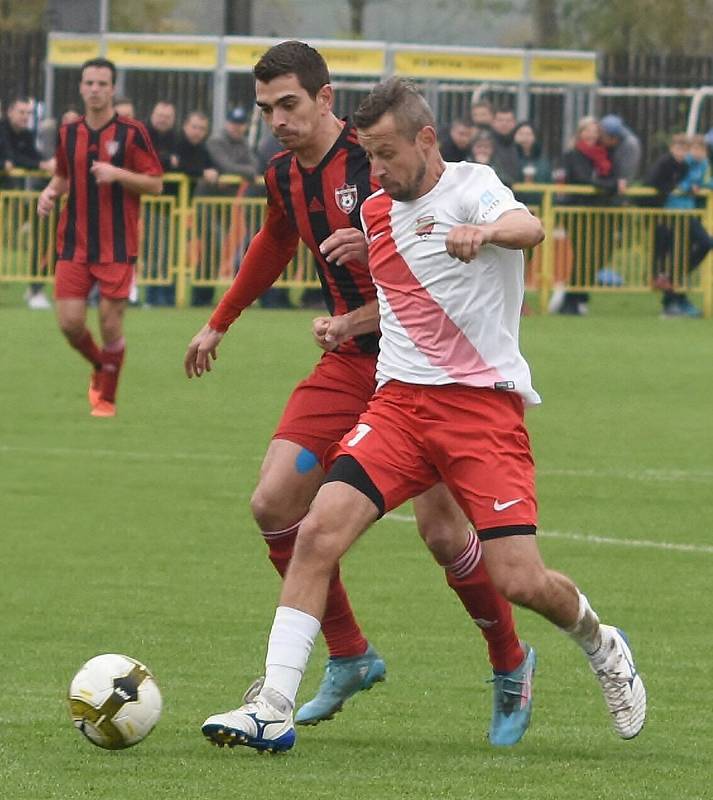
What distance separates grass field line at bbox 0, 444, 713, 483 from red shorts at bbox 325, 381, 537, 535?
20.5 ft

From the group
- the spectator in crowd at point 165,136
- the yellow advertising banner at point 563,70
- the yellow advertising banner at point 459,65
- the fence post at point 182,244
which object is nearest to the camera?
the spectator in crowd at point 165,136

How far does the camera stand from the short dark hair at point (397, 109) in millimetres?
6289

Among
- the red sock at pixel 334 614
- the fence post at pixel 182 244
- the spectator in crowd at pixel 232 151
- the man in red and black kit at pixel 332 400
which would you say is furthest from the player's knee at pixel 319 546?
the spectator in crowd at pixel 232 151

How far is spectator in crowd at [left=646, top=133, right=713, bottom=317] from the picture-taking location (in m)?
24.2

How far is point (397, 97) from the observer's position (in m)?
6.32

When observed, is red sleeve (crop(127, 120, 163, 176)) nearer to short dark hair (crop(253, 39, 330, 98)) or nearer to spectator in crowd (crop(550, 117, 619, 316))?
short dark hair (crop(253, 39, 330, 98))

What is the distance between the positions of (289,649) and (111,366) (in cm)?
912

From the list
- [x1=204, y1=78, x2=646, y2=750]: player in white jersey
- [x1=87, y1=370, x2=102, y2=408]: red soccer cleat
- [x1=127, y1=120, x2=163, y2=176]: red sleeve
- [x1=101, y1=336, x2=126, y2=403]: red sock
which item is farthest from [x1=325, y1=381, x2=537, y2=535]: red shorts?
[x1=87, y1=370, x2=102, y2=408]: red soccer cleat

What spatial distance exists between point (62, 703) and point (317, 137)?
199 cm

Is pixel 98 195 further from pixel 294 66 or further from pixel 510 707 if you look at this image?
pixel 510 707

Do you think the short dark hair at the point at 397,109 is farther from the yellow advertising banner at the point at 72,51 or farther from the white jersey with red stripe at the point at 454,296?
the yellow advertising banner at the point at 72,51

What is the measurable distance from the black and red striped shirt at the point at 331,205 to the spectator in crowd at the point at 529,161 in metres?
16.8

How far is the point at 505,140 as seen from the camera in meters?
23.7

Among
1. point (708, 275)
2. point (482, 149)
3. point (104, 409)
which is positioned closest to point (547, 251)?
point (708, 275)
